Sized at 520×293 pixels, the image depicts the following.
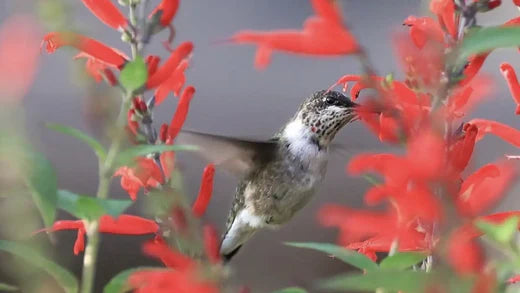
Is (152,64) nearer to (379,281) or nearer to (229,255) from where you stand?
(379,281)

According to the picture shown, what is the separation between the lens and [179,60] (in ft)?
3.63

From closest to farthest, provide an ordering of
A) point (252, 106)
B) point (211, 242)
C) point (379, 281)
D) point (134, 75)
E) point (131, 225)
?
point (379, 281), point (211, 242), point (134, 75), point (131, 225), point (252, 106)

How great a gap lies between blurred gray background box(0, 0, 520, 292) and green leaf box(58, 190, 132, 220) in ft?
6.26

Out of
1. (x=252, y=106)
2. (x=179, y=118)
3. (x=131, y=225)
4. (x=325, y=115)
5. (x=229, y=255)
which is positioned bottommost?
(x=252, y=106)

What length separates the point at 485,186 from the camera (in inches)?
A: 46.1

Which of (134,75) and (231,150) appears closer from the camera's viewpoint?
(134,75)

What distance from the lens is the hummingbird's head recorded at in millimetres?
1731

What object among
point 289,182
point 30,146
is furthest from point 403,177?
point 289,182

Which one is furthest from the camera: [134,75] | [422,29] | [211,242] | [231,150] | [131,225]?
[231,150]

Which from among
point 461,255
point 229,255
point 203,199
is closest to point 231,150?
point 229,255

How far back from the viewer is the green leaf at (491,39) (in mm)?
860

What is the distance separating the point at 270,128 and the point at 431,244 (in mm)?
3036

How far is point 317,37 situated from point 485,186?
35 cm

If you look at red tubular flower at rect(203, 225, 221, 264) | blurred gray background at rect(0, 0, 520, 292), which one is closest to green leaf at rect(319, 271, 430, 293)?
red tubular flower at rect(203, 225, 221, 264)
